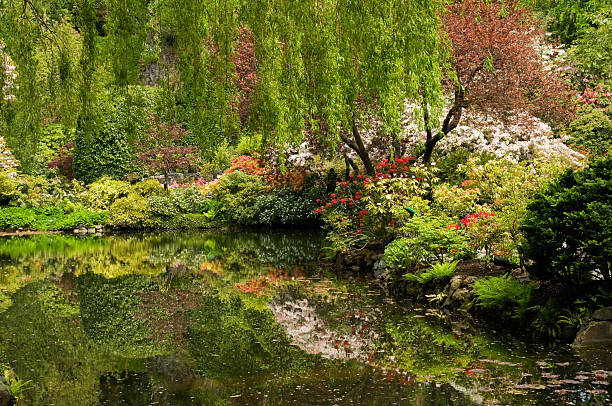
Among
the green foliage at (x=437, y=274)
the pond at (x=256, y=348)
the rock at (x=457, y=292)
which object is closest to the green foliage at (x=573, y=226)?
the pond at (x=256, y=348)

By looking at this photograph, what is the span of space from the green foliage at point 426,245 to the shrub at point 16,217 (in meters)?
16.8

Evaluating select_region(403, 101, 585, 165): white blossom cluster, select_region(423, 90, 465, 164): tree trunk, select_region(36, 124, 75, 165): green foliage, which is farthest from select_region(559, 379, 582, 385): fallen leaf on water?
select_region(36, 124, 75, 165): green foliage

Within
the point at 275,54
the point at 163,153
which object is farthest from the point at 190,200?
the point at 275,54

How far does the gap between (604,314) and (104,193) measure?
70.7 feet

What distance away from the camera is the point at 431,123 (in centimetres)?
645

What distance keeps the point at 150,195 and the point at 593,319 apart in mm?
20721

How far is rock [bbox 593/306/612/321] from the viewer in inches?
274

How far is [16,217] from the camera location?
898 inches

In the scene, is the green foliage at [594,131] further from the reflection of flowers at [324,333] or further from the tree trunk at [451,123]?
the reflection of flowers at [324,333]

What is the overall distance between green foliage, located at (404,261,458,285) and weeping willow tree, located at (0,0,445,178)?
14.0 feet

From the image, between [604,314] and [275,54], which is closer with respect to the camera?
[275,54]

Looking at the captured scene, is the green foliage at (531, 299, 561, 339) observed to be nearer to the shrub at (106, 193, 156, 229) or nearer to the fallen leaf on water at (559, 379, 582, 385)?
the fallen leaf on water at (559, 379, 582, 385)

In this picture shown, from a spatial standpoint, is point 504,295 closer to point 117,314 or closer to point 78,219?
point 117,314

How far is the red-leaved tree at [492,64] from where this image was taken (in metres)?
A: 13.5
